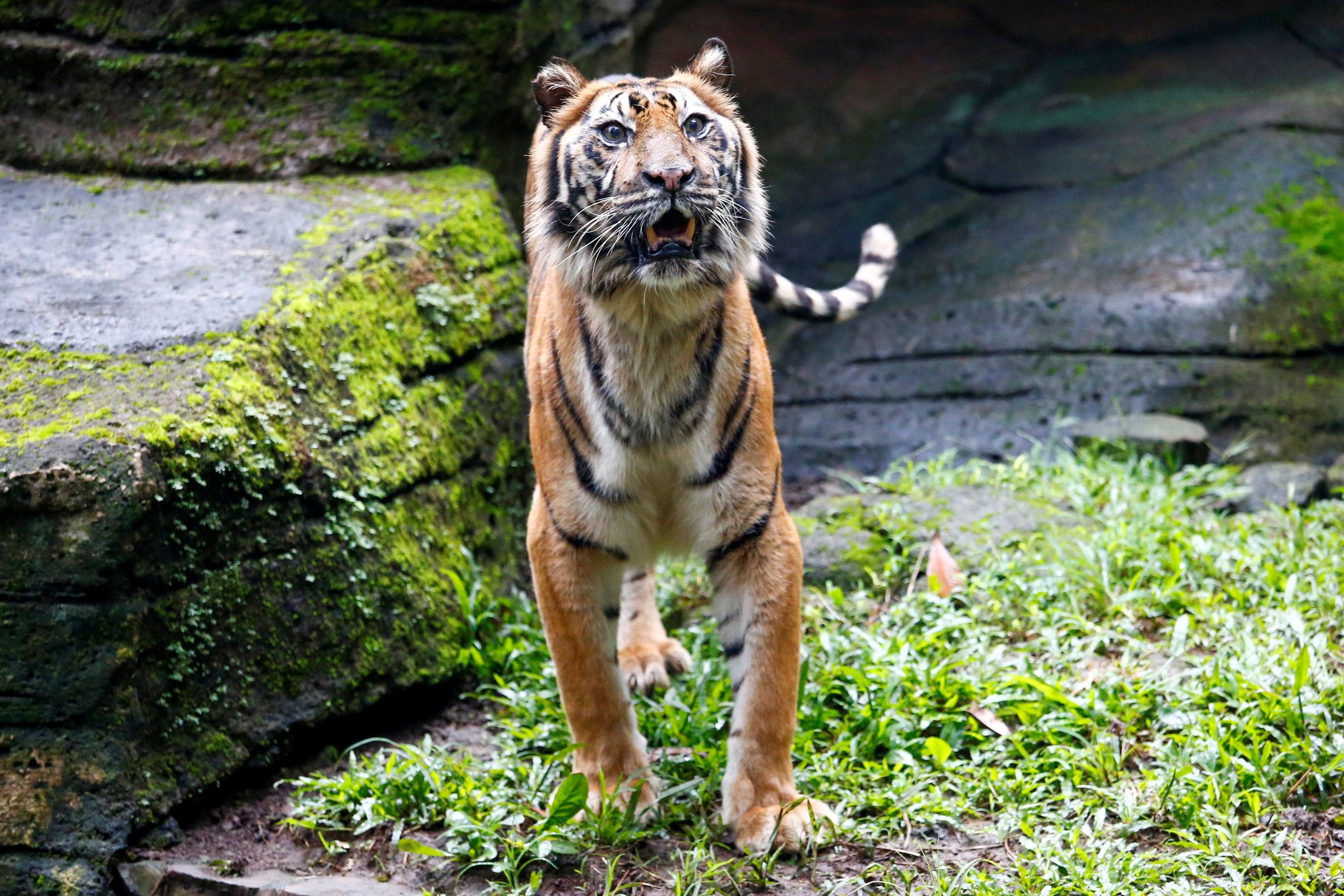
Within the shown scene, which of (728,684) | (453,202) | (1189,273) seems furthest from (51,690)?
(1189,273)

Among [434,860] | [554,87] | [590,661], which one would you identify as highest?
[554,87]

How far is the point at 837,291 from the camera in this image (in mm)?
4441

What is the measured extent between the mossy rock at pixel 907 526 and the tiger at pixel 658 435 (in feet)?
4.30

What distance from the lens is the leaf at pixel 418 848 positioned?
323 cm

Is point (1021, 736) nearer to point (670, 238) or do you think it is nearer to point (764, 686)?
point (764, 686)

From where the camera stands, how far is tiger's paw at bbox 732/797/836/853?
10.4ft

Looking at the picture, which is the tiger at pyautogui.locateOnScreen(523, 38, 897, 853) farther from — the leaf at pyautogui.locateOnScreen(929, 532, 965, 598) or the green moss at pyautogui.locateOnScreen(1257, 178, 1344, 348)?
the green moss at pyautogui.locateOnScreen(1257, 178, 1344, 348)

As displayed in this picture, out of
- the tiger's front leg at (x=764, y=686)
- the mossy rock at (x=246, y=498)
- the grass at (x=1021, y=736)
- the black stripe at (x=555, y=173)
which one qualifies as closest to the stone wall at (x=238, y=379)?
the mossy rock at (x=246, y=498)

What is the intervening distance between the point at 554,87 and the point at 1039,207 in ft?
17.0

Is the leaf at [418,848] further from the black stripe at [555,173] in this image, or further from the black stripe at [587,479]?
the black stripe at [555,173]

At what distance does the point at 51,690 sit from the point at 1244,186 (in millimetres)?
6844

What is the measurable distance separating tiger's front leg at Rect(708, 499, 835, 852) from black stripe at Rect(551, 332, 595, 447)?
0.50m

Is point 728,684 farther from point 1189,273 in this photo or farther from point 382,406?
point 1189,273

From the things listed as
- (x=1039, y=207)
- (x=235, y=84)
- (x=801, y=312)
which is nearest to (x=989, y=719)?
(x=801, y=312)
